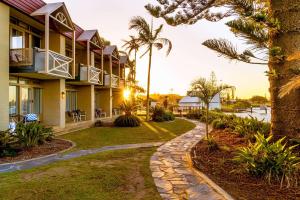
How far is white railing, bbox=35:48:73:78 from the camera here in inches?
492

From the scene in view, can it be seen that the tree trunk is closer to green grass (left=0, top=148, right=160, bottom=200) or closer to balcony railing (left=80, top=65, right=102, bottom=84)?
green grass (left=0, top=148, right=160, bottom=200)

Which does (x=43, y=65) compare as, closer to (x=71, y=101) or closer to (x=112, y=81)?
A: (x=71, y=101)

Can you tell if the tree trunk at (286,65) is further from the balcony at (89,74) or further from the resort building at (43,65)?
the balcony at (89,74)

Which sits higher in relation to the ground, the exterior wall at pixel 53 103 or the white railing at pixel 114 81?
the white railing at pixel 114 81

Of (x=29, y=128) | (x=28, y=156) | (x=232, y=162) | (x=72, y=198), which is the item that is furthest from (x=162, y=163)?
(x=29, y=128)

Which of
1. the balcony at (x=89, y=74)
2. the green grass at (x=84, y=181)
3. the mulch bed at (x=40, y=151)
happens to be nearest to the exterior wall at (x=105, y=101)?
the balcony at (x=89, y=74)

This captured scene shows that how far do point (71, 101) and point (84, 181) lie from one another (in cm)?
1505

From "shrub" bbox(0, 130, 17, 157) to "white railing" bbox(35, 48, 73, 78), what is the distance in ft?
12.5

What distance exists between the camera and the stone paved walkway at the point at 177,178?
516 centimetres

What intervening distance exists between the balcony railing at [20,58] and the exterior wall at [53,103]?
3188 millimetres

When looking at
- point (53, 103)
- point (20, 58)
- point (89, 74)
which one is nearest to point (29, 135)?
point (20, 58)

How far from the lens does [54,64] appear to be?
1320 centimetres

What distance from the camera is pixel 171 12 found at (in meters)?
12.0

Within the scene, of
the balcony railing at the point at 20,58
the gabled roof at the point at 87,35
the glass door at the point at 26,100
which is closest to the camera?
the balcony railing at the point at 20,58
